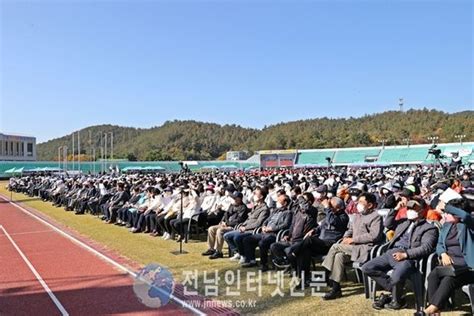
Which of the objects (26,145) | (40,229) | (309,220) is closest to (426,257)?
(309,220)

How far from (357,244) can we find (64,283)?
4.92 m

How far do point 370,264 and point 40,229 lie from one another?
40.5ft

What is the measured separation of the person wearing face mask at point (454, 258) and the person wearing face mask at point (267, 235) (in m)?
3.26

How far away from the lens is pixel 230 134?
16625 cm

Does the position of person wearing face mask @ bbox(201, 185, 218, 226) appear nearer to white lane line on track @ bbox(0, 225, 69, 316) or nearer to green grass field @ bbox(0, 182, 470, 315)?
green grass field @ bbox(0, 182, 470, 315)

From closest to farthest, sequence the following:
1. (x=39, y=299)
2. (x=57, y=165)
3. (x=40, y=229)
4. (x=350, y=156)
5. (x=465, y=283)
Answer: (x=465, y=283) < (x=39, y=299) < (x=40, y=229) < (x=57, y=165) < (x=350, y=156)

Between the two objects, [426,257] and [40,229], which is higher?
[426,257]

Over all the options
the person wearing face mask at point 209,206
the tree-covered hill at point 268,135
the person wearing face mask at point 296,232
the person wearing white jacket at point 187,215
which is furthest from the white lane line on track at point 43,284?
the tree-covered hill at point 268,135

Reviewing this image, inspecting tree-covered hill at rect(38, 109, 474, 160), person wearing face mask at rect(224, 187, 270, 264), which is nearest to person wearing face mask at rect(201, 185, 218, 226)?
person wearing face mask at rect(224, 187, 270, 264)

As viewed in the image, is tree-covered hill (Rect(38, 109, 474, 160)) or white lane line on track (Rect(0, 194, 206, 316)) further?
tree-covered hill (Rect(38, 109, 474, 160))

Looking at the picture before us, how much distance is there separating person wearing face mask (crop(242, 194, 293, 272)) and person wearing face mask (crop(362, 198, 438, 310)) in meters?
2.46

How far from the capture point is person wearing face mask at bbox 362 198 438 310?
575 cm

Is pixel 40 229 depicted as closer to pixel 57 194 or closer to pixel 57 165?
pixel 57 194

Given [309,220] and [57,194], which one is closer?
[309,220]
